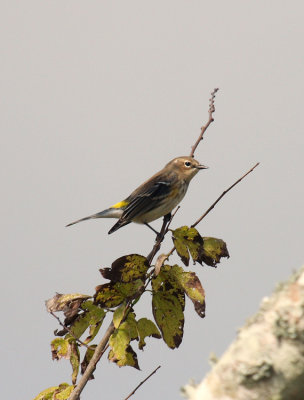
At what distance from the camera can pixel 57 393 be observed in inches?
211

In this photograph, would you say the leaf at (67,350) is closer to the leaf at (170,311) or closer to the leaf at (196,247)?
the leaf at (170,311)

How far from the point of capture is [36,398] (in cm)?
546

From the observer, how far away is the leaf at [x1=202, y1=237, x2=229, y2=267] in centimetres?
557

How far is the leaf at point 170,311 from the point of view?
5316 mm

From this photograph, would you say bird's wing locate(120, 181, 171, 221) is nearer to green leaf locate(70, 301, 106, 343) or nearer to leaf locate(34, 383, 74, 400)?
green leaf locate(70, 301, 106, 343)

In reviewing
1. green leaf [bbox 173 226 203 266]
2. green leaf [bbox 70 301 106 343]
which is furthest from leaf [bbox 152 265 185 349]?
green leaf [bbox 70 301 106 343]

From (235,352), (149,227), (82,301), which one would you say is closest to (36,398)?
(82,301)

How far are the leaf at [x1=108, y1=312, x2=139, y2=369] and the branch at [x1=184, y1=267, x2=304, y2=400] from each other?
2109 mm

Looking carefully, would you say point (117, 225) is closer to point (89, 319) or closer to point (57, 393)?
point (89, 319)

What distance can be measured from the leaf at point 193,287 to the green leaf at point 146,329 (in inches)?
15.7

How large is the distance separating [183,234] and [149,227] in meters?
4.29

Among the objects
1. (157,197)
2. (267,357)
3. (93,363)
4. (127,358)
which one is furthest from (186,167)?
(267,357)

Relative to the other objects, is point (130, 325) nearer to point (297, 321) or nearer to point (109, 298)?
point (109, 298)

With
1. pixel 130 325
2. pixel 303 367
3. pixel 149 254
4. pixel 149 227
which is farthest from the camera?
pixel 149 227
